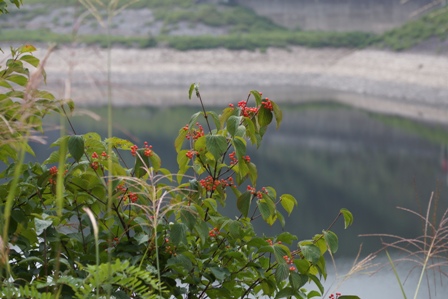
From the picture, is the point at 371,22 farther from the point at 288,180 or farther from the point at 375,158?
the point at 288,180

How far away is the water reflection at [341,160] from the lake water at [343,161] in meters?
0.01

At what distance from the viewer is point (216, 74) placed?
85.3ft

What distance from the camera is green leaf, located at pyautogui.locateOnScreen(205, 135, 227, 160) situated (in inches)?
85.9

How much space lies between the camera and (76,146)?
2070 millimetres

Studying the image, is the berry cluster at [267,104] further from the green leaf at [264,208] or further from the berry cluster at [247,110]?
the green leaf at [264,208]

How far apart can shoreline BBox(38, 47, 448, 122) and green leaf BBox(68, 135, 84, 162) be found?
18310mm

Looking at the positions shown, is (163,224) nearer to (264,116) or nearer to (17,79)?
(264,116)

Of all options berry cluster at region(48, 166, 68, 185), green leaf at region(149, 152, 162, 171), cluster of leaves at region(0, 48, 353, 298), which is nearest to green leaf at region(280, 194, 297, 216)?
cluster of leaves at region(0, 48, 353, 298)

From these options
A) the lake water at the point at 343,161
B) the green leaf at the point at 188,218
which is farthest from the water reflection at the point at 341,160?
the green leaf at the point at 188,218

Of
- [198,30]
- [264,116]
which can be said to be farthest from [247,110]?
[198,30]

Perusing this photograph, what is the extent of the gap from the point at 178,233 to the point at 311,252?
373 mm

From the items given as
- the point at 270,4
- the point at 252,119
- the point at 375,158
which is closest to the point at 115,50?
the point at 270,4

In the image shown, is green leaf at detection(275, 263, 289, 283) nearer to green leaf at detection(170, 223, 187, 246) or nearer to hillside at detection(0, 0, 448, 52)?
green leaf at detection(170, 223, 187, 246)

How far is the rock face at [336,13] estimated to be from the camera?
32.7 m
